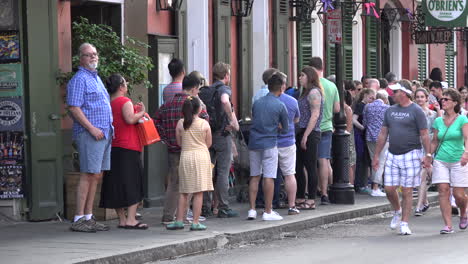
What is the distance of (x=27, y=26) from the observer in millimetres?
13352

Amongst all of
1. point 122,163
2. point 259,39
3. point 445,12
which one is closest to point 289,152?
point 122,163

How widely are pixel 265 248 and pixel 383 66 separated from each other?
14.9 metres

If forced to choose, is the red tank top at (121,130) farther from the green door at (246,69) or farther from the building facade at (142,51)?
the green door at (246,69)

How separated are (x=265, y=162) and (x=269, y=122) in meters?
0.50

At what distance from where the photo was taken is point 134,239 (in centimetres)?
1187

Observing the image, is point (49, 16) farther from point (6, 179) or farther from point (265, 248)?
point (265, 248)

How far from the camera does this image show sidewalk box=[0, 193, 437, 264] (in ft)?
35.2

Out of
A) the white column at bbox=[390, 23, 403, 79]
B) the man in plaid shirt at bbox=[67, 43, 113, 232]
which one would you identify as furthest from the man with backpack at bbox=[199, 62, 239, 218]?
the white column at bbox=[390, 23, 403, 79]

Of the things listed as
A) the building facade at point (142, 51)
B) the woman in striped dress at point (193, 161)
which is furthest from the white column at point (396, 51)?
the woman in striped dress at point (193, 161)

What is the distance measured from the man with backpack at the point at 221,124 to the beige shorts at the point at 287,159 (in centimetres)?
67

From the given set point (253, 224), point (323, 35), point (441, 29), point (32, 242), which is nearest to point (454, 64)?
point (441, 29)

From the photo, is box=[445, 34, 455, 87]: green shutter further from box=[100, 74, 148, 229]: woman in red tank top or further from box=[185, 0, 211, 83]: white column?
box=[100, 74, 148, 229]: woman in red tank top

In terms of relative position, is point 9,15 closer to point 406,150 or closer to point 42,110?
point 42,110

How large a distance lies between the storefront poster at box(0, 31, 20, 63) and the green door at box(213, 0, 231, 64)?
16.4 ft
